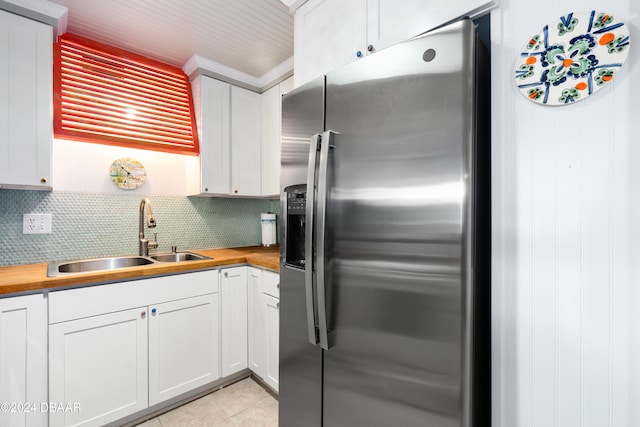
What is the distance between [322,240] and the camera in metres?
1.13

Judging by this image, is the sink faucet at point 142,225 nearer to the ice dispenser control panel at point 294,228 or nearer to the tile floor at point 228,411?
the tile floor at point 228,411

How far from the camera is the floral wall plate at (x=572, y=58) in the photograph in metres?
0.78

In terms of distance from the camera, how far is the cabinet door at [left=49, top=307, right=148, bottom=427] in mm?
1532

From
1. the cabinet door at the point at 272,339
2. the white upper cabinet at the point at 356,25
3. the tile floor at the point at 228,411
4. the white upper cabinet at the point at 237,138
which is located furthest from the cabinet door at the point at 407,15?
the tile floor at the point at 228,411

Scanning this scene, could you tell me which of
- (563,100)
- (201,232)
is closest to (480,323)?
(563,100)

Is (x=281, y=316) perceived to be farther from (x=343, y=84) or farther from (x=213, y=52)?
(x=213, y=52)

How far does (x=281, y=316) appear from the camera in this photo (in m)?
1.43

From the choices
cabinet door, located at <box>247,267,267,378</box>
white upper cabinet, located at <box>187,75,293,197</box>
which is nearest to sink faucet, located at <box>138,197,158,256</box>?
white upper cabinet, located at <box>187,75,293,197</box>

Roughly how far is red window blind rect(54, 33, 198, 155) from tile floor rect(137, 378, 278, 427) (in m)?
1.80

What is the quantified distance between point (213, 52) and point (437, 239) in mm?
2211

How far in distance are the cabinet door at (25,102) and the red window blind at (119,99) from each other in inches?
5.3

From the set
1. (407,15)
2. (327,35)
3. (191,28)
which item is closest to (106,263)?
(191,28)

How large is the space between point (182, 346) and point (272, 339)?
0.58 m

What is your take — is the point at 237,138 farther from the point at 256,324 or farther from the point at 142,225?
the point at 256,324
